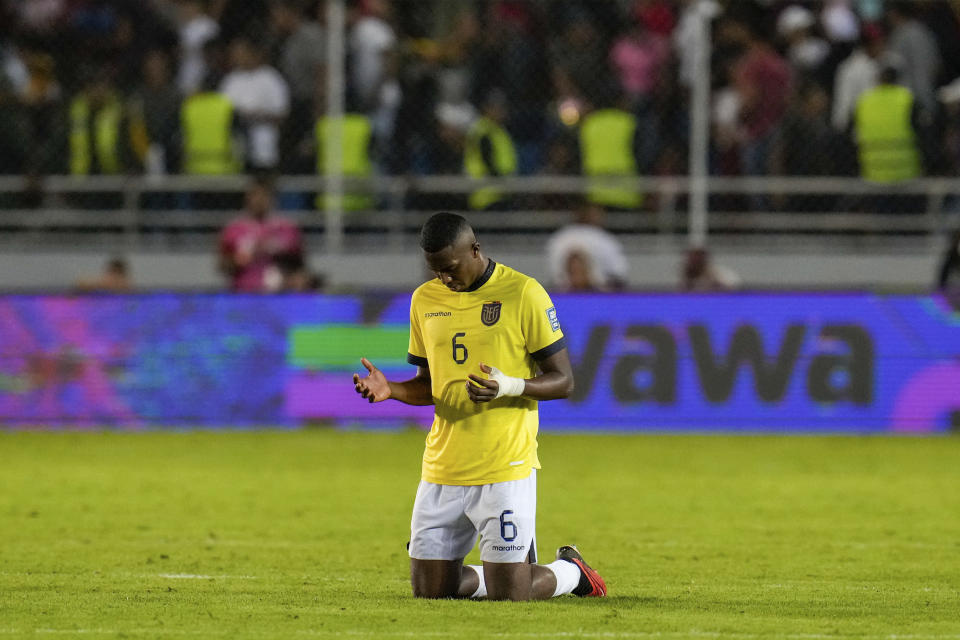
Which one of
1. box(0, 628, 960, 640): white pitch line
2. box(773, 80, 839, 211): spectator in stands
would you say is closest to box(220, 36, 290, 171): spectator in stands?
box(773, 80, 839, 211): spectator in stands

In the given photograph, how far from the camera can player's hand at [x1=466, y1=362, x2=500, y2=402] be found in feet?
20.7

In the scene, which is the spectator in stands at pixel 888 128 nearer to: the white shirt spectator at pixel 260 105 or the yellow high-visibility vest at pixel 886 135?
the yellow high-visibility vest at pixel 886 135

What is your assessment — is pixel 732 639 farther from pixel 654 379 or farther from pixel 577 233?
pixel 577 233

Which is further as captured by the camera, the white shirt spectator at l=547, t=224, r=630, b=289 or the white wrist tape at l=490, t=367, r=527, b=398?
the white shirt spectator at l=547, t=224, r=630, b=289

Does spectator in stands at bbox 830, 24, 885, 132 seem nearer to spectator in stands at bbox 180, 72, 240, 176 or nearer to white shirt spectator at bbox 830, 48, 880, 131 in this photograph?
white shirt spectator at bbox 830, 48, 880, 131

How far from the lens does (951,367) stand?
1452cm

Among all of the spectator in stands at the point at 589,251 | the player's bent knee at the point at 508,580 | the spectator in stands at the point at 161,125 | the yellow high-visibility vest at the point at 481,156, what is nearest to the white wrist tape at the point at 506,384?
the player's bent knee at the point at 508,580

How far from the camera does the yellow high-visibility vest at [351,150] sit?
629 inches

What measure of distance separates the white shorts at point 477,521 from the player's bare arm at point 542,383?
320 mm

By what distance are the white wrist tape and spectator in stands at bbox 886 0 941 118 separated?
10240 mm

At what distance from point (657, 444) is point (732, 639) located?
827 centimetres

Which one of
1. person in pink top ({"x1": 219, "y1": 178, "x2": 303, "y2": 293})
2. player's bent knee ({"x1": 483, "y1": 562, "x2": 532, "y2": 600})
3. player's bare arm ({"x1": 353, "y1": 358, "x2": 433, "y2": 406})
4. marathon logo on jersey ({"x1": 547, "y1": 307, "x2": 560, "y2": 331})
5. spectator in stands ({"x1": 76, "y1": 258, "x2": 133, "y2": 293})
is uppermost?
Result: marathon logo on jersey ({"x1": 547, "y1": 307, "x2": 560, "y2": 331})

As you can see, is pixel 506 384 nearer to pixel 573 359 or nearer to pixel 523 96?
pixel 573 359

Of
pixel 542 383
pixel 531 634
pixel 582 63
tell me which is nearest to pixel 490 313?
pixel 542 383
